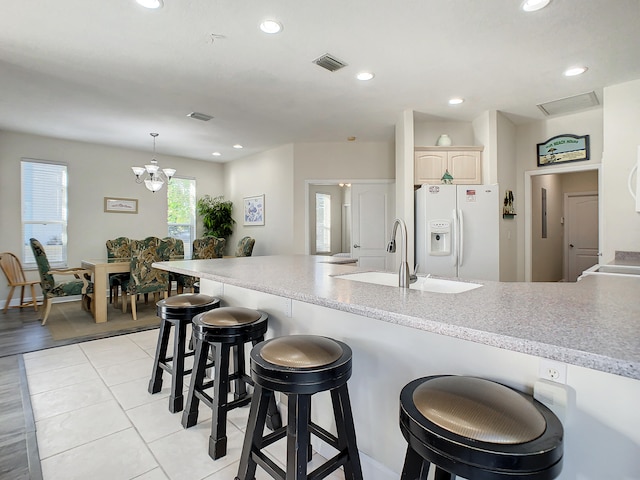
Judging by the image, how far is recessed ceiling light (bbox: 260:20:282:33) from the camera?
236 centimetres

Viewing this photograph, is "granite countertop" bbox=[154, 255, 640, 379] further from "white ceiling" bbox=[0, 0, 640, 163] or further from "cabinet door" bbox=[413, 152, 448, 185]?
"cabinet door" bbox=[413, 152, 448, 185]

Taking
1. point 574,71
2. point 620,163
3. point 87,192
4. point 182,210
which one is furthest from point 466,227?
point 87,192

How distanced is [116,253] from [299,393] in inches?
218

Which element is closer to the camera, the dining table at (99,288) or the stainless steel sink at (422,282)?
the stainless steel sink at (422,282)

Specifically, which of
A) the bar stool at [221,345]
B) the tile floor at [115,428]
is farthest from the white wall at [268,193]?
the bar stool at [221,345]

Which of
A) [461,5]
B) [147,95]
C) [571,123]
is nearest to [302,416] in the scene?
[461,5]

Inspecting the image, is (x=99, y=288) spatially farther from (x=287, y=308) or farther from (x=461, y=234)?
(x=461, y=234)

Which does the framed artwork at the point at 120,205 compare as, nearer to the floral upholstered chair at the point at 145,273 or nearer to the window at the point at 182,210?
the window at the point at 182,210

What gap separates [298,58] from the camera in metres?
2.86

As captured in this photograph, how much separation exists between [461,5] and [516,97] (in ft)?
6.55

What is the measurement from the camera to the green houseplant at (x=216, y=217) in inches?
274

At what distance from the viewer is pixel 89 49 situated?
107 inches

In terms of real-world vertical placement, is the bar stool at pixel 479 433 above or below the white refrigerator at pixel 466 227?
below

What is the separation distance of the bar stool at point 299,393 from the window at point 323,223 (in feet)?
23.3
